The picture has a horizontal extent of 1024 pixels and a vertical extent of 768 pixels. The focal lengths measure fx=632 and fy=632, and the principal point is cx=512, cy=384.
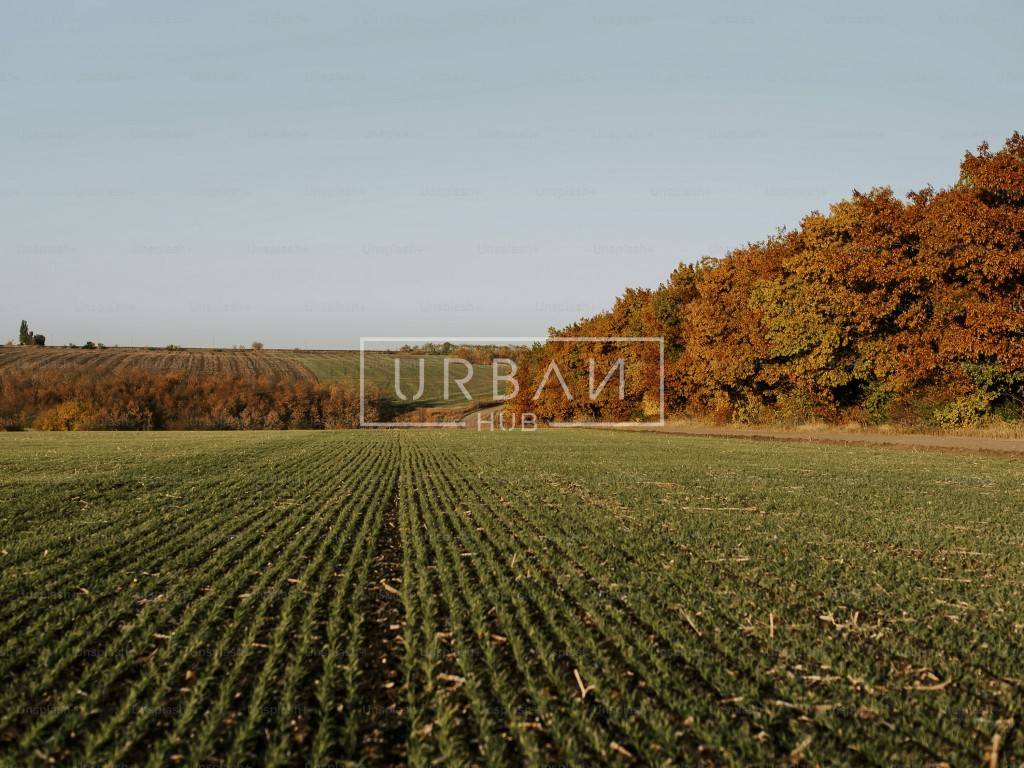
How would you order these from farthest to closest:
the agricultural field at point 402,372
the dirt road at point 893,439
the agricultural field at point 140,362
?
the agricultural field at point 402,372 < the agricultural field at point 140,362 < the dirt road at point 893,439

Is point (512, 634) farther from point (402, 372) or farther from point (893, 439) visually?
point (402, 372)

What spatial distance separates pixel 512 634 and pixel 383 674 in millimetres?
1098

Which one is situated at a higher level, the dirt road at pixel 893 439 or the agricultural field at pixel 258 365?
the agricultural field at pixel 258 365

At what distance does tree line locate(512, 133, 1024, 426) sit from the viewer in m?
25.7

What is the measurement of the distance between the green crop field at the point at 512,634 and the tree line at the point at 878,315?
19528 mm

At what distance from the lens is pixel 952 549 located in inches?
316

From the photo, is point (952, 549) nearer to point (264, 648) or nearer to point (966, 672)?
point (966, 672)

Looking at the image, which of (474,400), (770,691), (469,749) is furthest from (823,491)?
(474,400)

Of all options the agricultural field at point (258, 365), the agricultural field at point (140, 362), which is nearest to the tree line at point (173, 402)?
the agricultural field at point (140, 362)

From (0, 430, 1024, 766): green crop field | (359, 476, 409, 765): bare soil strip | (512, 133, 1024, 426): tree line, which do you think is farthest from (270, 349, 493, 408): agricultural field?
(359, 476, 409, 765): bare soil strip

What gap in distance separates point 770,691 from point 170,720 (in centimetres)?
372

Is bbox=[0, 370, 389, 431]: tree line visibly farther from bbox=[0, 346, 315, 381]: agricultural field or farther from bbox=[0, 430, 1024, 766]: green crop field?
bbox=[0, 430, 1024, 766]: green crop field

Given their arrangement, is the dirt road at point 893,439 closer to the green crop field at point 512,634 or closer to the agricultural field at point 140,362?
the green crop field at point 512,634

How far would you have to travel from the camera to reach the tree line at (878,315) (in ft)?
84.4
